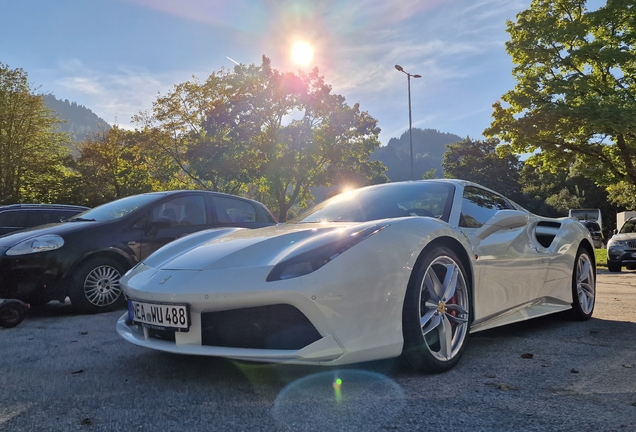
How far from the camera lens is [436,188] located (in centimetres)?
381

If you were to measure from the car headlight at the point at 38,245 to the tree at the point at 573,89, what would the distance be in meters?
15.2

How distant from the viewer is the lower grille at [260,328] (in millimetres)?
2400

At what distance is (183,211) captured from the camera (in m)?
6.10

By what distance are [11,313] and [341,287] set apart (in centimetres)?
335

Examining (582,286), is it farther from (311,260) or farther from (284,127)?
(284,127)

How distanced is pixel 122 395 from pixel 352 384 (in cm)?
111

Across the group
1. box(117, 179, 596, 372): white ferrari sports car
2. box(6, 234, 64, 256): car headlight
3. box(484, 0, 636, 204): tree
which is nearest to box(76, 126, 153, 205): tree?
box(484, 0, 636, 204): tree

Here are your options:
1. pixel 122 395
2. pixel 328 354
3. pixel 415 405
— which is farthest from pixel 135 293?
pixel 415 405

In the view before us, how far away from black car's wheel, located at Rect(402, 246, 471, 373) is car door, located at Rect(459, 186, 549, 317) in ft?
0.68

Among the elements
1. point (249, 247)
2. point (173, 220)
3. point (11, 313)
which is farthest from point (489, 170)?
point (249, 247)

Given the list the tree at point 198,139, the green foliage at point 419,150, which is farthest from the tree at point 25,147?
the green foliage at point 419,150

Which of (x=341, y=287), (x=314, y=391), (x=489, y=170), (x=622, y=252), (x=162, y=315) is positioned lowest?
(x=622, y=252)

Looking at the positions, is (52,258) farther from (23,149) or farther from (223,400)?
(23,149)

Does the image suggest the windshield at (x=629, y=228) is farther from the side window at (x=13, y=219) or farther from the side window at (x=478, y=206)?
the side window at (x=13, y=219)
